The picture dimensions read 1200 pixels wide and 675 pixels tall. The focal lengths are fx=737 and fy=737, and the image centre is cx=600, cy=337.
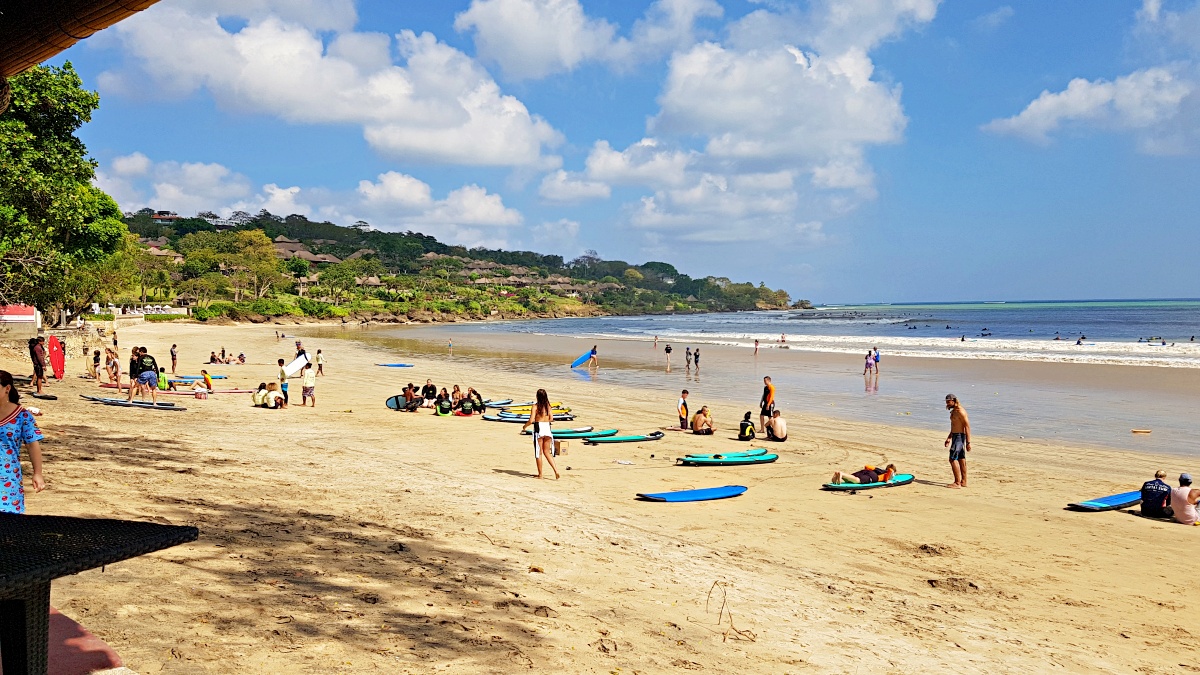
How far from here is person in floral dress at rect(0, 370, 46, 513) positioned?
5332mm

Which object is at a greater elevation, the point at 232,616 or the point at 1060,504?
the point at 232,616

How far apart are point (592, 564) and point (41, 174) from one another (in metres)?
17.6

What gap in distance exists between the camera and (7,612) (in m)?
2.11

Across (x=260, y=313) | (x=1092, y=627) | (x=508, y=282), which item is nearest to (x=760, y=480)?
(x=1092, y=627)

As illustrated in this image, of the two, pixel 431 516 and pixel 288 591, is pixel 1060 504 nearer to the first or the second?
pixel 431 516

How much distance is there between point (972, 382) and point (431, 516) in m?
26.0

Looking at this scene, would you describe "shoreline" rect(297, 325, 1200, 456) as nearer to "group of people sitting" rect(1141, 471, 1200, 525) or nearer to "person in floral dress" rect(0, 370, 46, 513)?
"group of people sitting" rect(1141, 471, 1200, 525)

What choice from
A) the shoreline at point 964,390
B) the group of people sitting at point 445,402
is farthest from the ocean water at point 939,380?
the group of people sitting at point 445,402

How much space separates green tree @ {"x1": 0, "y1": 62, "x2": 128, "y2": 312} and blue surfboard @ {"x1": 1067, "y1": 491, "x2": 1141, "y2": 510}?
822 inches

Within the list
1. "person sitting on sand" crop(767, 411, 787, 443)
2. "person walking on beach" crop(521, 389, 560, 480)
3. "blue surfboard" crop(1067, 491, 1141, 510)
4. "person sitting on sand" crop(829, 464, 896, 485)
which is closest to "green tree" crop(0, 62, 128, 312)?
"person walking on beach" crop(521, 389, 560, 480)

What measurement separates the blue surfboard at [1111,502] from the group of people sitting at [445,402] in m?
13.0

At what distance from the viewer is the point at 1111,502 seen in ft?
35.8

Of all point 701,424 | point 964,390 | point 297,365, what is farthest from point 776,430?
point 964,390

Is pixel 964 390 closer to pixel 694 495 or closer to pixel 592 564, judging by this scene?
pixel 694 495
